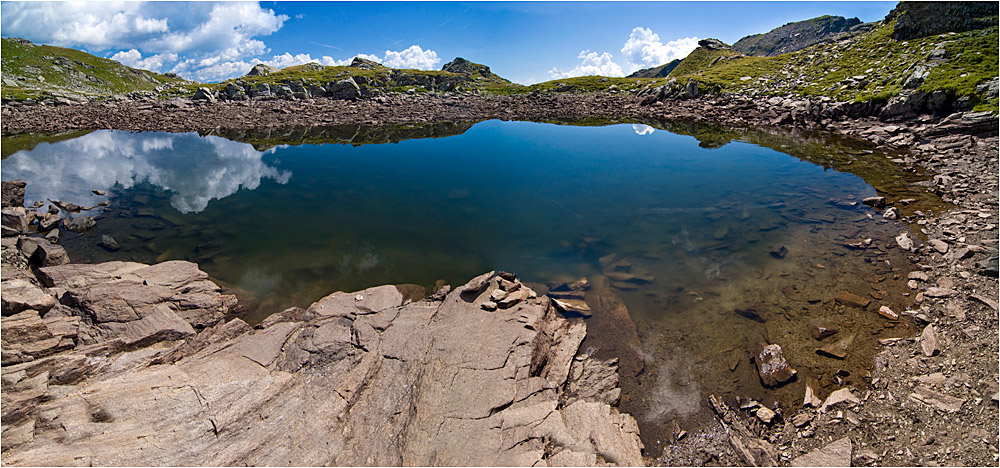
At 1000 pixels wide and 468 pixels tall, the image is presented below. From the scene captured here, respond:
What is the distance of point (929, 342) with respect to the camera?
480 inches

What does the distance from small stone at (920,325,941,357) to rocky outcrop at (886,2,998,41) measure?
8092 centimetres

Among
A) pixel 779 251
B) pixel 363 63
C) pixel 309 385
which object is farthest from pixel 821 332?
pixel 363 63

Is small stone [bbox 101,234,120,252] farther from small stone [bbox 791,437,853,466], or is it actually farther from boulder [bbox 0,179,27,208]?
small stone [bbox 791,437,853,466]

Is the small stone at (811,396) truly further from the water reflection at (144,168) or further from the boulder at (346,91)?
the boulder at (346,91)

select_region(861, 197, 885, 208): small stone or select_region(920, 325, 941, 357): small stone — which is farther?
select_region(861, 197, 885, 208): small stone

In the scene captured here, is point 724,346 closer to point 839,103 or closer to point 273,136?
point 839,103

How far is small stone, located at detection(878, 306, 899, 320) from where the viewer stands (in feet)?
46.2

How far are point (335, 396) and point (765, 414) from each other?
37.3 feet

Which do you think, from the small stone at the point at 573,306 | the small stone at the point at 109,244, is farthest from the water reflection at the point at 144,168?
the small stone at the point at 573,306

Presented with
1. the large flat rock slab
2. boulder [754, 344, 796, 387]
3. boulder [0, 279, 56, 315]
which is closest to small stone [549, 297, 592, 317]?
the large flat rock slab

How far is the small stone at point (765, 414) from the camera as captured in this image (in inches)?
412

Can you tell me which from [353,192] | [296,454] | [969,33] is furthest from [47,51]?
[969,33]

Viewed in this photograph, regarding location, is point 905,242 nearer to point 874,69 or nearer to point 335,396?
point 335,396

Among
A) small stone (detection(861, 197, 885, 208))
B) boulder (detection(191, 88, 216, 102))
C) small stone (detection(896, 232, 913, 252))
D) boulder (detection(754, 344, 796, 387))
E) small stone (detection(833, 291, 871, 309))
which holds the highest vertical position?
boulder (detection(191, 88, 216, 102))
